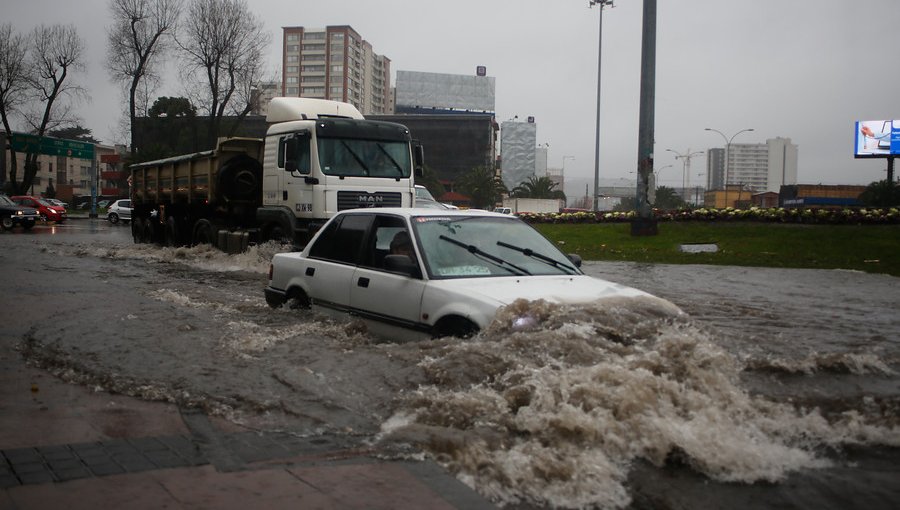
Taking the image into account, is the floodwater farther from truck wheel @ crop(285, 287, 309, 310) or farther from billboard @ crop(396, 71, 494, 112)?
billboard @ crop(396, 71, 494, 112)

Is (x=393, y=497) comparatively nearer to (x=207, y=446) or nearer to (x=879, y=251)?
(x=207, y=446)

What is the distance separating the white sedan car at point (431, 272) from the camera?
247 inches

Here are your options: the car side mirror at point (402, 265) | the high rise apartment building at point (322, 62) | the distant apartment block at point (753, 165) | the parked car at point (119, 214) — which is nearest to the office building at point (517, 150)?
the high rise apartment building at point (322, 62)

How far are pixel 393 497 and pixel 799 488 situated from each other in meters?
2.00

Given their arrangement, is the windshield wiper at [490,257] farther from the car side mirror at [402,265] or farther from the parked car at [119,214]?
the parked car at [119,214]

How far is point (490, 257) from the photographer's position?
23.0 ft

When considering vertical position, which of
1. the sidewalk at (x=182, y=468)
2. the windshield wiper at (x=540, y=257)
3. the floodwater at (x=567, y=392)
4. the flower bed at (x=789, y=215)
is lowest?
the sidewalk at (x=182, y=468)

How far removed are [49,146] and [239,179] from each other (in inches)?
1688

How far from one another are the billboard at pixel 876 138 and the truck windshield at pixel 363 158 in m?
50.3

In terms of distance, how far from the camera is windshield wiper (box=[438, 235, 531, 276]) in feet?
22.7

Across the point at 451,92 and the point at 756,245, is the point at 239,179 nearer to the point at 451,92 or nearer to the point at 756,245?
the point at 756,245

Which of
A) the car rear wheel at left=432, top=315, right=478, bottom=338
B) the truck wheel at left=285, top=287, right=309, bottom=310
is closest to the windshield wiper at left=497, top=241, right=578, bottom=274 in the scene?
the car rear wheel at left=432, top=315, right=478, bottom=338

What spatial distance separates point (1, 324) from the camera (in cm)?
843

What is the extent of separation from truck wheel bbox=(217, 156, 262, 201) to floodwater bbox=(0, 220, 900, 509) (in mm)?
9824
